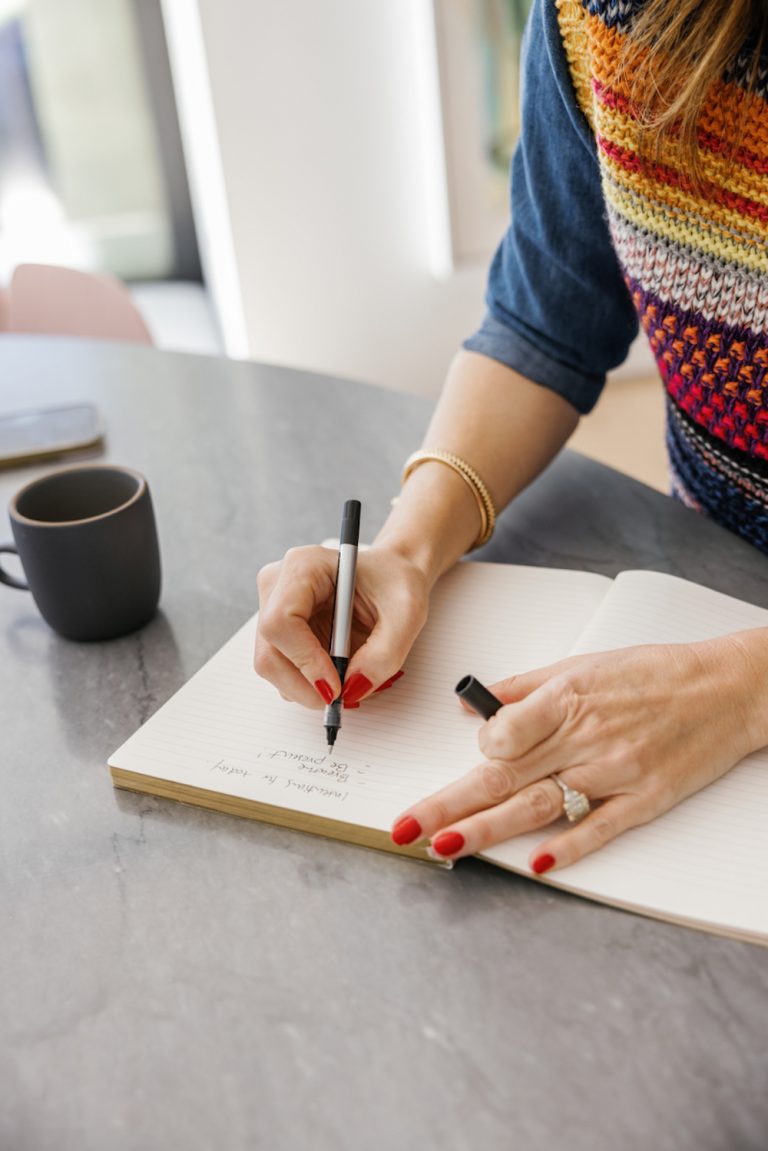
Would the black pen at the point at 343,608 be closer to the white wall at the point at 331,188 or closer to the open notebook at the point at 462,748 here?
the open notebook at the point at 462,748

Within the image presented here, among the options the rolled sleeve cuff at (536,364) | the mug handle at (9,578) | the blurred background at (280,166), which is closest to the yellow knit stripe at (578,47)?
the rolled sleeve cuff at (536,364)

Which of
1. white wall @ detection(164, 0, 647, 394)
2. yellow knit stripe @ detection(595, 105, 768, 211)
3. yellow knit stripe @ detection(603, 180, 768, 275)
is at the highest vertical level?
yellow knit stripe @ detection(595, 105, 768, 211)

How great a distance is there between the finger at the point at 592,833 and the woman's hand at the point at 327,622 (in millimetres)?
169

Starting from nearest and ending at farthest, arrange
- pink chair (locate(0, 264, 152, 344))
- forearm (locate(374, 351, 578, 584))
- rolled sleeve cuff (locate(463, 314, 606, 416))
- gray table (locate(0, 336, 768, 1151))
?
gray table (locate(0, 336, 768, 1151)) < forearm (locate(374, 351, 578, 584)) < rolled sleeve cuff (locate(463, 314, 606, 416)) < pink chair (locate(0, 264, 152, 344))

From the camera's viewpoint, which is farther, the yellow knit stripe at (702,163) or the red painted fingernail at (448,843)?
the yellow knit stripe at (702,163)

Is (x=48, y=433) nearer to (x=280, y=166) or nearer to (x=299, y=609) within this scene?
(x=299, y=609)

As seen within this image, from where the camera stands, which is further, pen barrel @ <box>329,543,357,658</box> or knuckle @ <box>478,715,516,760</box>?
pen barrel @ <box>329,543,357,658</box>

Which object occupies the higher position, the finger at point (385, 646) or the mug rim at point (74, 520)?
the mug rim at point (74, 520)

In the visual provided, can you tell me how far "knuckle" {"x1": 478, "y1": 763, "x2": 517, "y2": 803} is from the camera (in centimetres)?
55

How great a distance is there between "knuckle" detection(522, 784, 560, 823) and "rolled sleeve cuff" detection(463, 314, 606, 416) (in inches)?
17.5

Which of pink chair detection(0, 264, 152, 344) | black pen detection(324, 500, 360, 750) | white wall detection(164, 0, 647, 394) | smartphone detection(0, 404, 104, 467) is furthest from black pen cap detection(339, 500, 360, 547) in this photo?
white wall detection(164, 0, 647, 394)

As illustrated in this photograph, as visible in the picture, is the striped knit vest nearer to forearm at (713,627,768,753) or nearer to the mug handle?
forearm at (713,627,768,753)

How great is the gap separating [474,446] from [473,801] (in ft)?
1.25

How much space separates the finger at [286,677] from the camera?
0.65m
